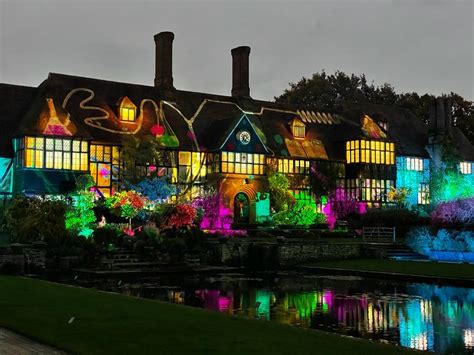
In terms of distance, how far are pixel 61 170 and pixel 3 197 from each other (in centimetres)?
421

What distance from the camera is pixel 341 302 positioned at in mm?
20281

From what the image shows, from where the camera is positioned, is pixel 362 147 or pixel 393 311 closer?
pixel 393 311

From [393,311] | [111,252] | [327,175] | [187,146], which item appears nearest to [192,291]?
[393,311]

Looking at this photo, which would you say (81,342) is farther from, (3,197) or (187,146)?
(187,146)

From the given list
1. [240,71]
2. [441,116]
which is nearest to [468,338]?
[240,71]

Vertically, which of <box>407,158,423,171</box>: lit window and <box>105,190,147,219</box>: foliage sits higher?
<box>407,158,423,171</box>: lit window

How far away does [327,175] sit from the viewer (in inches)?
2125

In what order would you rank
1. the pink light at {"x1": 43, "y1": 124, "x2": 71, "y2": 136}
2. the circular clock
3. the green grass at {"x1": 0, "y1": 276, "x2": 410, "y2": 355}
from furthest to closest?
the circular clock, the pink light at {"x1": 43, "y1": 124, "x2": 71, "y2": 136}, the green grass at {"x1": 0, "y1": 276, "x2": 410, "y2": 355}

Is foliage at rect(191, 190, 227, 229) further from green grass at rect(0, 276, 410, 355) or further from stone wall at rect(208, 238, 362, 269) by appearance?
green grass at rect(0, 276, 410, 355)

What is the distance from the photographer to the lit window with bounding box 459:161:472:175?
61278 millimetres

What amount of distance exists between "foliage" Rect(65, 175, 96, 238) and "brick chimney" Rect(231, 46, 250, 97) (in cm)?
1875

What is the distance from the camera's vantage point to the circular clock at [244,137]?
48156 mm

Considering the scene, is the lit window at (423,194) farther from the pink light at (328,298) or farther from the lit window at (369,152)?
the pink light at (328,298)

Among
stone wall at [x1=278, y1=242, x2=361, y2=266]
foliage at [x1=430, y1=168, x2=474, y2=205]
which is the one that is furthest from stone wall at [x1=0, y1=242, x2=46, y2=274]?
foliage at [x1=430, y1=168, x2=474, y2=205]
